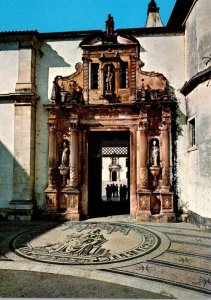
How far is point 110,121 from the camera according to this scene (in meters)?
10.2

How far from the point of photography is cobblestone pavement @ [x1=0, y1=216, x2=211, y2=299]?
4578 millimetres

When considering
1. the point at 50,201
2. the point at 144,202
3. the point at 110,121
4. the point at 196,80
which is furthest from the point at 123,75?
the point at 50,201

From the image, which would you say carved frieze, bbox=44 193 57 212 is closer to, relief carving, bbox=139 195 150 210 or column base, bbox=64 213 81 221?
column base, bbox=64 213 81 221

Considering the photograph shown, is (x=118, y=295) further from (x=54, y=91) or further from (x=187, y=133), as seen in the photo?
(x=54, y=91)

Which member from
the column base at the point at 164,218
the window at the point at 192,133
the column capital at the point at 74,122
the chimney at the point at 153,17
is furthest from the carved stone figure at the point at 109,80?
the chimney at the point at 153,17

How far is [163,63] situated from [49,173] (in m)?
6.26

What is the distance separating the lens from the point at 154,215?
31.4ft

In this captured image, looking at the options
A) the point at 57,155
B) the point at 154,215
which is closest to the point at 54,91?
the point at 57,155

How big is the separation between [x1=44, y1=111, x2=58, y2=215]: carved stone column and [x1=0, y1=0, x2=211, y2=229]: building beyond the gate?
39mm

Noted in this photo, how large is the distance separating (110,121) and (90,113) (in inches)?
34.0

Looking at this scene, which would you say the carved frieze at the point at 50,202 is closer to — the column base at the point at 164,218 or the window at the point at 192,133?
the column base at the point at 164,218

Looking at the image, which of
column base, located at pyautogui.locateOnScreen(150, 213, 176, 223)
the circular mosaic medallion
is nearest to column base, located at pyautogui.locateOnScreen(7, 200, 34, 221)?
the circular mosaic medallion

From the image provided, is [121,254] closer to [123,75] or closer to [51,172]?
[51,172]

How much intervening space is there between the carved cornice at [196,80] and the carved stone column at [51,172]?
16.9 ft
